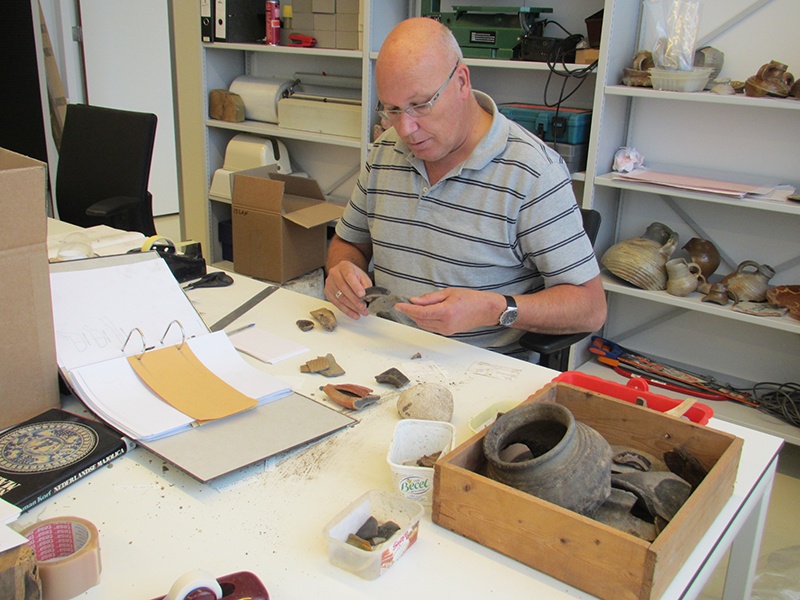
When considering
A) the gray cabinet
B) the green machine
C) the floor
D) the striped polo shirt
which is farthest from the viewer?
the green machine

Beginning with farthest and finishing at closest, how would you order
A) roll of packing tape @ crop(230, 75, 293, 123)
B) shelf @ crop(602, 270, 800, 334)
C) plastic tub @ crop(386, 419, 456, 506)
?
roll of packing tape @ crop(230, 75, 293, 123), shelf @ crop(602, 270, 800, 334), plastic tub @ crop(386, 419, 456, 506)

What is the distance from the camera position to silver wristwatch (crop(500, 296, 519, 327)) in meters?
1.51

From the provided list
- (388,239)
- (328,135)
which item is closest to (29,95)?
(328,135)

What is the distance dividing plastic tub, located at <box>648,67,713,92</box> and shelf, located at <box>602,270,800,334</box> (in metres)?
0.70

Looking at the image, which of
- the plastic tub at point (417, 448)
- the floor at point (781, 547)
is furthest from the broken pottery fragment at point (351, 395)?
the floor at point (781, 547)

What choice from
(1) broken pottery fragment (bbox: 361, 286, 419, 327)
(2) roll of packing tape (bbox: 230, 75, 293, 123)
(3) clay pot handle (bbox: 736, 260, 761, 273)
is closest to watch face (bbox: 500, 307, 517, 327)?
(1) broken pottery fragment (bbox: 361, 286, 419, 327)

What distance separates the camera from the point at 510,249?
169 centimetres

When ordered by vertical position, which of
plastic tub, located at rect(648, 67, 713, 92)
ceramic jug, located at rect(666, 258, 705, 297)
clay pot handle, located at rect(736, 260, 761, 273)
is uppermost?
plastic tub, located at rect(648, 67, 713, 92)

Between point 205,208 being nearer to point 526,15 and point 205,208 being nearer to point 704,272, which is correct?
point 526,15

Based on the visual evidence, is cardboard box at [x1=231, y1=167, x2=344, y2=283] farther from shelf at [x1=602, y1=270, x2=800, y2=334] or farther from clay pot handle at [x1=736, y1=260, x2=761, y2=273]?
clay pot handle at [x1=736, y1=260, x2=761, y2=273]

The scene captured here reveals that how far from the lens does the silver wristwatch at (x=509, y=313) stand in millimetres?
1507

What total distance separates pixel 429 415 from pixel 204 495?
0.37m

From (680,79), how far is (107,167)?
7.11 ft

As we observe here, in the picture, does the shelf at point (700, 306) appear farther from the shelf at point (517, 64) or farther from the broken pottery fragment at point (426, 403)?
the broken pottery fragment at point (426, 403)
